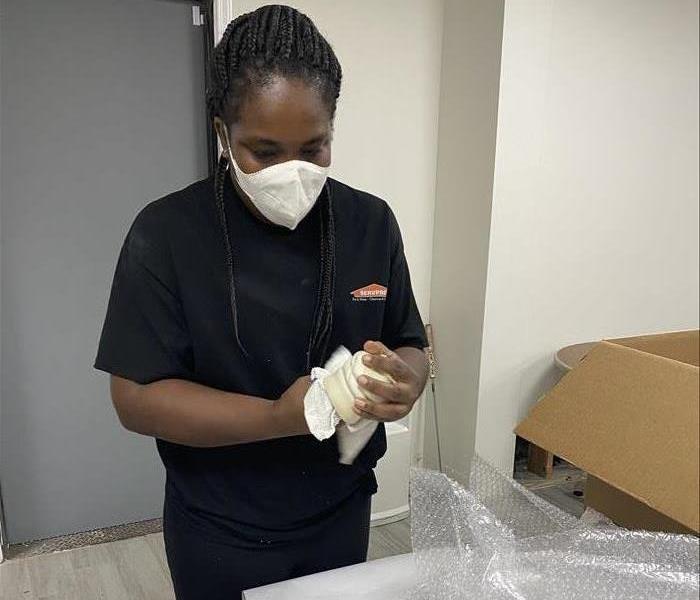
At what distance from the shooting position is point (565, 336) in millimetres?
2484

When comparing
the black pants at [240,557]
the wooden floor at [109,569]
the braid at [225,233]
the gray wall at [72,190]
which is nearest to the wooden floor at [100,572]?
the wooden floor at [109,569]

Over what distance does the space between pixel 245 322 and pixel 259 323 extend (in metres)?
0.02

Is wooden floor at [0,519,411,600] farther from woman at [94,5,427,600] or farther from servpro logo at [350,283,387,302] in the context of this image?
servpro logo at [350,283,387,302]

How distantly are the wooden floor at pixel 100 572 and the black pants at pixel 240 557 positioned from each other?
1162 mm

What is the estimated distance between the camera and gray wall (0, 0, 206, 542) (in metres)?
1.87

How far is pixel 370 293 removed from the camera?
89 cm

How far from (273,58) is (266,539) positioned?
0.61 meters

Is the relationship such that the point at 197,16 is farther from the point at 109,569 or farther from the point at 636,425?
the point at 636,425

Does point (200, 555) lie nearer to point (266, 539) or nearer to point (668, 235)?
point (266, 539)

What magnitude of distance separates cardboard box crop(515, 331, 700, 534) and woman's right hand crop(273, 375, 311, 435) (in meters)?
0.24

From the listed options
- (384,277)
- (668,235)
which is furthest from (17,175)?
(668,235)

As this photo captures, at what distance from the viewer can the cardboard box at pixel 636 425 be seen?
54 centimetres

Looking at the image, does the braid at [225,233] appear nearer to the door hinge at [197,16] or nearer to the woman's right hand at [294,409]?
the woman's right hand at [294,409]

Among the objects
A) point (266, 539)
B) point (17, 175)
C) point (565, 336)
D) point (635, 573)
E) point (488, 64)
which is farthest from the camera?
point (565, 336)
